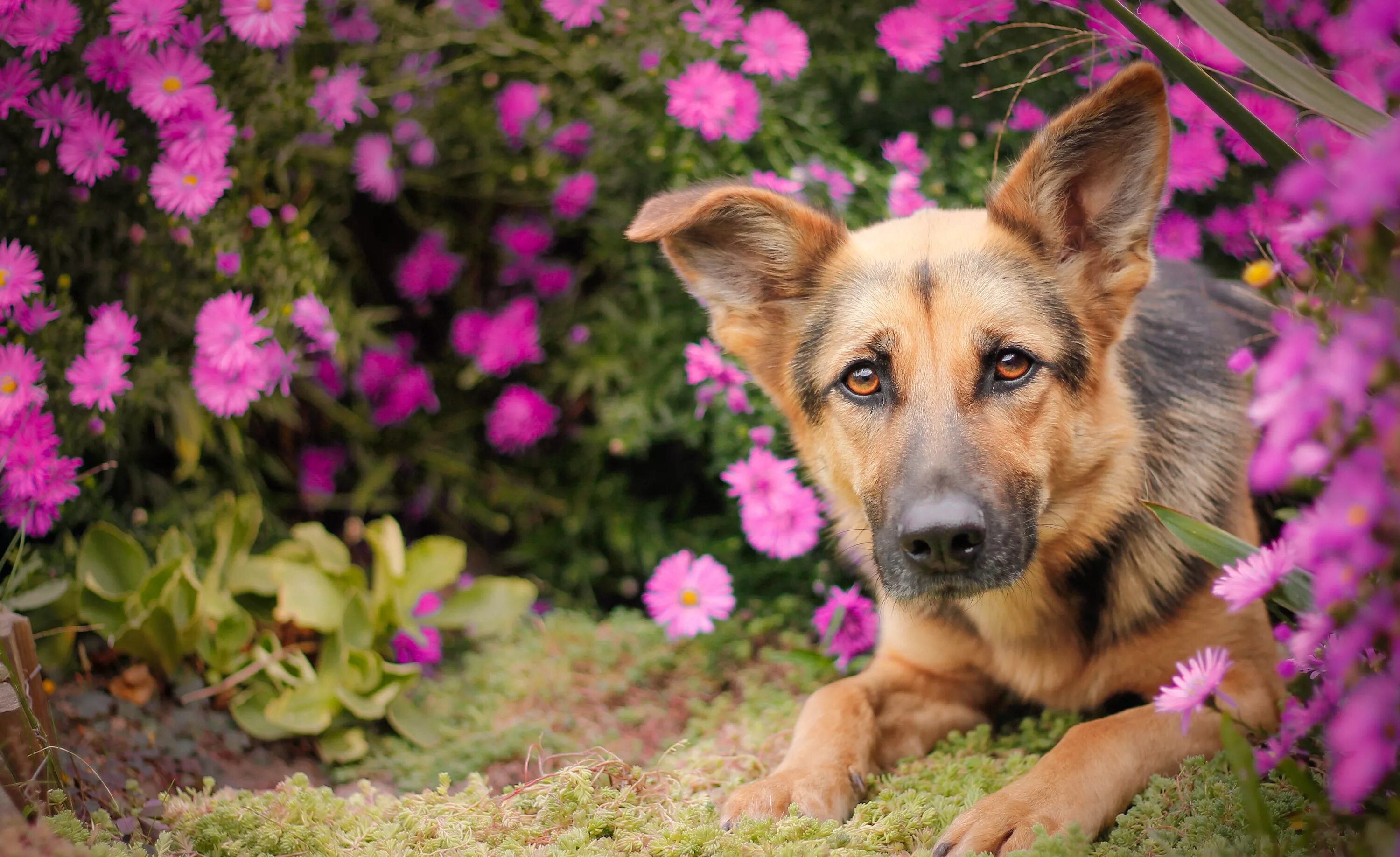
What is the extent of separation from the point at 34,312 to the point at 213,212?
0.77 meters

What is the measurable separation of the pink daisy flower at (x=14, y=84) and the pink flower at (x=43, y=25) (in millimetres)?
50

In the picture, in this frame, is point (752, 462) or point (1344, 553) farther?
point (752, 462)

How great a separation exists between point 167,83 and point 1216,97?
10.6ft

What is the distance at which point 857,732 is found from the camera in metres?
2.98

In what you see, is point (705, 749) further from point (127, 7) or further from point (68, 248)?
point (127, 7)

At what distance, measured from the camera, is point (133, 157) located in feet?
11.8

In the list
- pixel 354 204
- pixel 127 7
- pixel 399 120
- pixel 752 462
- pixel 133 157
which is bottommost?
pixel 752 462

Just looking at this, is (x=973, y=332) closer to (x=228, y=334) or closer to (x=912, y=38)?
(x=912, y=38)

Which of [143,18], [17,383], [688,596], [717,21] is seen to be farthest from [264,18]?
[688,596]

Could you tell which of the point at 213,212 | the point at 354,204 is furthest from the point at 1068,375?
the point at 354,204

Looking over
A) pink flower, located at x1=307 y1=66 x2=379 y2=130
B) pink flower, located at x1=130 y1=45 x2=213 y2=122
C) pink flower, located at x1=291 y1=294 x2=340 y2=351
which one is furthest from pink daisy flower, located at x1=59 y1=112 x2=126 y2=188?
pink flower, located at x1=307 y1=66 x2=379 y2=130

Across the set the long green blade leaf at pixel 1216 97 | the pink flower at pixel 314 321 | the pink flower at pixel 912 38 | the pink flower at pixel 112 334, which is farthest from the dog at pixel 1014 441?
the pink flower at pixel 112 334

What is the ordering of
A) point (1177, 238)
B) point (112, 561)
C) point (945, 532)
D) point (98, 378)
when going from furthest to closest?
point (1177, 238) < point (112, 561) < point (98, 378) < point (945, 532)

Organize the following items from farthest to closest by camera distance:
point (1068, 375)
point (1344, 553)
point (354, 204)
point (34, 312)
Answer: point (354, 204)
point (34, 312)
point (1068, 375)
point (1344, 553)
